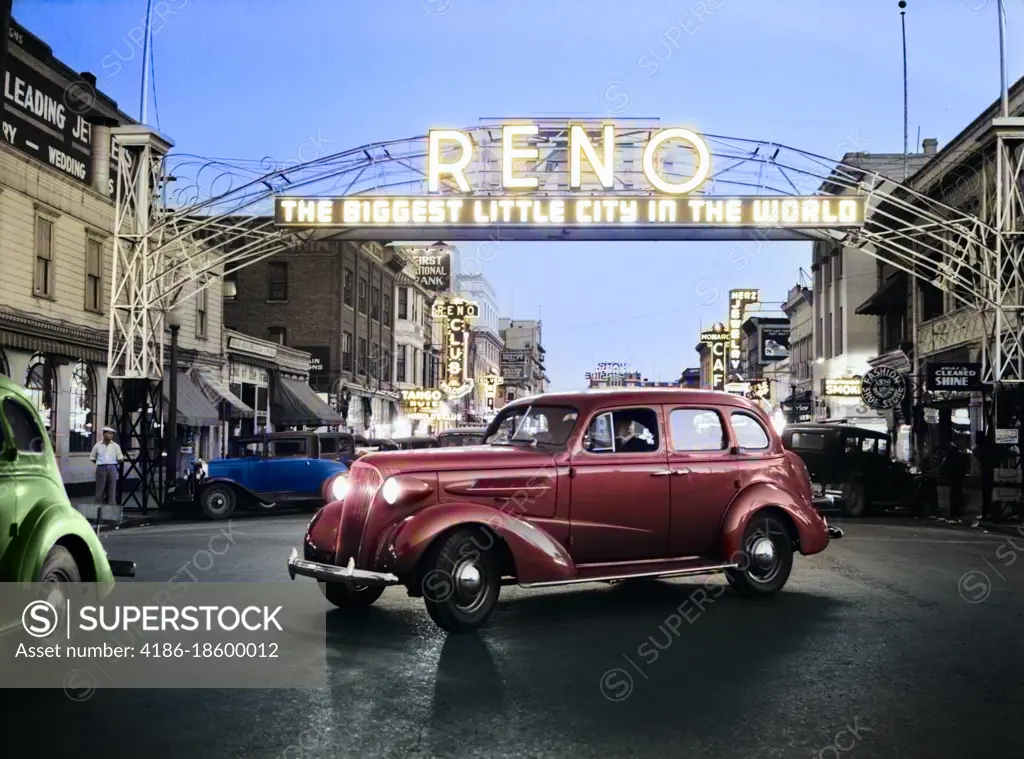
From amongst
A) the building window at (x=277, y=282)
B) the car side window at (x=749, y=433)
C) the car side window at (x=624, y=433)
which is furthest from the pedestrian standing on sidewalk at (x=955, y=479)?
the building window at (x=277, y=282)

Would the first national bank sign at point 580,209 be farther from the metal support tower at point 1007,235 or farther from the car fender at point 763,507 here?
the car fender at point 763,507

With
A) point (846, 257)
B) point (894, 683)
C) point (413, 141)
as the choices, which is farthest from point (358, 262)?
point (894, 683)

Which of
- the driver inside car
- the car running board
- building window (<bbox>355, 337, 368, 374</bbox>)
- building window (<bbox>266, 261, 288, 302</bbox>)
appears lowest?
the car running board

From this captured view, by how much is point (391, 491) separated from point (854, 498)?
17.7 metres

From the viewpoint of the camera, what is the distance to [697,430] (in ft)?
34.1

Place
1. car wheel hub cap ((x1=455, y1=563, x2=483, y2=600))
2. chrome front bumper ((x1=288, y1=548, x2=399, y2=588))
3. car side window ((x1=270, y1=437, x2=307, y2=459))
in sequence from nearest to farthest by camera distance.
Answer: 1. chrome front bumper ((x1=288, y1=548, x2=399, y2=588))
2. car wheel hub cap ((x1=455, y1=563, x2=483, y2=600))
3. car side window ((x1=270, y1=437, x2=307, y2=459))

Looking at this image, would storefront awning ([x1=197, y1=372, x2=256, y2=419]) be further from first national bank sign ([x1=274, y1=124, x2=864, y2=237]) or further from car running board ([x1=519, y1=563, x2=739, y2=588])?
car running board ([x1=519, y1=563, x2=739, y2=588])

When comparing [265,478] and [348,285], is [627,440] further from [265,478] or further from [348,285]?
[348,285]

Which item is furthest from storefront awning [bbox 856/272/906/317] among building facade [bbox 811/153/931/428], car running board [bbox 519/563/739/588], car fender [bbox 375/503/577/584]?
car fender [bbox 375/503/577/584]

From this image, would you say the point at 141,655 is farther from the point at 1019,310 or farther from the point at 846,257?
the point at 846,257

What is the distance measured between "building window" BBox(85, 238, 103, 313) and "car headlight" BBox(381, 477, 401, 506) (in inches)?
874

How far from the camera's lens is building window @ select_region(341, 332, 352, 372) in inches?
2085

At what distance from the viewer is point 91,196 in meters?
28.3

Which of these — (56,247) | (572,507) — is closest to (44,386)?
(56,247)
